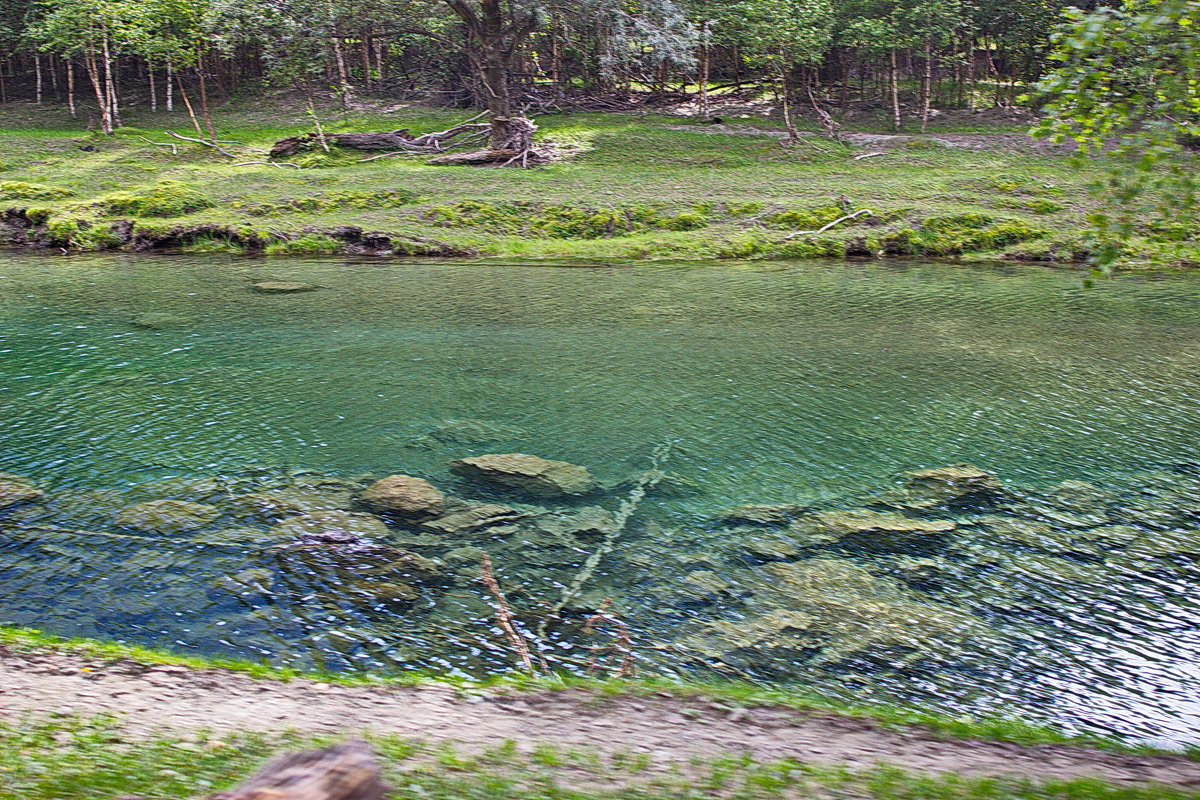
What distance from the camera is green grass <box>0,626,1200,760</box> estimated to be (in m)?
8.41

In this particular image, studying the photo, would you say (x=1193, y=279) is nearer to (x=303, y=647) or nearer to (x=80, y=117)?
(x=303, y=647)

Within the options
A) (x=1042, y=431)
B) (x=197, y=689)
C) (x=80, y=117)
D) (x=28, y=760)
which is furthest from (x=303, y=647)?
(x=80, y=117)

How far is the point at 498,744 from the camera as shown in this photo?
745 cm

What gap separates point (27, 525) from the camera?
13047 millimetres

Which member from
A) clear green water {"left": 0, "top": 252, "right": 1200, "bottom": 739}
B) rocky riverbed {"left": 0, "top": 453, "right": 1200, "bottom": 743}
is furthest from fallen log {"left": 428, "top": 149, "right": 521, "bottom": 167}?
rocky riverbed {"left": 0, "top": 453, "right": 1200, "bottom": 743}

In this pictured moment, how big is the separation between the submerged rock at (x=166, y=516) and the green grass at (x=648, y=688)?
126 inches

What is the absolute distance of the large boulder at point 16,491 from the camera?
13758 mm

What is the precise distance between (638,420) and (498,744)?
11386 millimetres

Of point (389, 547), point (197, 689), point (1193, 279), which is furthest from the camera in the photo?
point (1193, 279)

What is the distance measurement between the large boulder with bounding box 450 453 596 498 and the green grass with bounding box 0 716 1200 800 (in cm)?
761

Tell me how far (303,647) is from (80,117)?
63.7 m

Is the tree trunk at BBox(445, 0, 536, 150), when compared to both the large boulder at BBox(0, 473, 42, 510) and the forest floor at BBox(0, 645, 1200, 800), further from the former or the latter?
the forest floor at BBox(0, 645, 1200, 800)

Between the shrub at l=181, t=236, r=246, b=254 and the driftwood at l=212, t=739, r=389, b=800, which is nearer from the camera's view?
the driftwood at l=212, t=739, r=389, b=800

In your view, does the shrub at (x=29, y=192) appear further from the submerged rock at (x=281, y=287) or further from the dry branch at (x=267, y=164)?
the submerged rock at (x=281, y=287)
